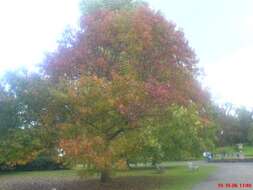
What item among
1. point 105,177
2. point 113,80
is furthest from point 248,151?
point 113,80

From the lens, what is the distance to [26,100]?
22359mm

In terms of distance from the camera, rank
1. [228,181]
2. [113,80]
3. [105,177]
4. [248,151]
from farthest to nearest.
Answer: [248,151] → [105,177] → [228,181] → [113,80]

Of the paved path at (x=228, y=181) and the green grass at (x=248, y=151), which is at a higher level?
the green grass at (x=248, y=151)

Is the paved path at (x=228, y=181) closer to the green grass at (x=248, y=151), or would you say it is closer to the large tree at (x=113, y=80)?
the large tree at (x=113, y=80)

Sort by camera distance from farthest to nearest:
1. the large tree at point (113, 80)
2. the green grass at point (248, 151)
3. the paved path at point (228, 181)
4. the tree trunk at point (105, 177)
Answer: the green grass at point (248, 151), the tree trunk at point (105, 177), the large tree at point (113, 80), the paved path at point (228, 181)

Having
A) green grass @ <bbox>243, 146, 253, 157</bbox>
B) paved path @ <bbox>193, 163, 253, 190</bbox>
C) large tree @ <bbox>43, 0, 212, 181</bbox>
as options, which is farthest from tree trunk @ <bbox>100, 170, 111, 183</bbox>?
green grass @ <bbox>243, 146, 253, 157</bbox>

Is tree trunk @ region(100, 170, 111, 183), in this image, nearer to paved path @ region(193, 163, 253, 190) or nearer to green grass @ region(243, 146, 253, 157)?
paved path @ region(193, 163, 253, 190)

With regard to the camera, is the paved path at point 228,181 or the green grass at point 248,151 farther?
the green grass at point 248,151

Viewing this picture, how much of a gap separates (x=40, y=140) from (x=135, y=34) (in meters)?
6.40

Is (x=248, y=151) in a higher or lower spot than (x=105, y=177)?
higher

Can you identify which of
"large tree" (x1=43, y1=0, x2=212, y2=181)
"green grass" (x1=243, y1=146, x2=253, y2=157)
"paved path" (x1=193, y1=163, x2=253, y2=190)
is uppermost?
"large tree" (x1=43, y1=0, x2=212, y2=181)

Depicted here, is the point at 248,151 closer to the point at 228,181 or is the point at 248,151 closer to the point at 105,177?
the point at 228,181

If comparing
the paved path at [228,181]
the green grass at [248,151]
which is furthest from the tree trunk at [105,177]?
the green grass at [248,151]

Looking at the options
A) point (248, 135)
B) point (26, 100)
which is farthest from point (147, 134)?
point (248, 135)
